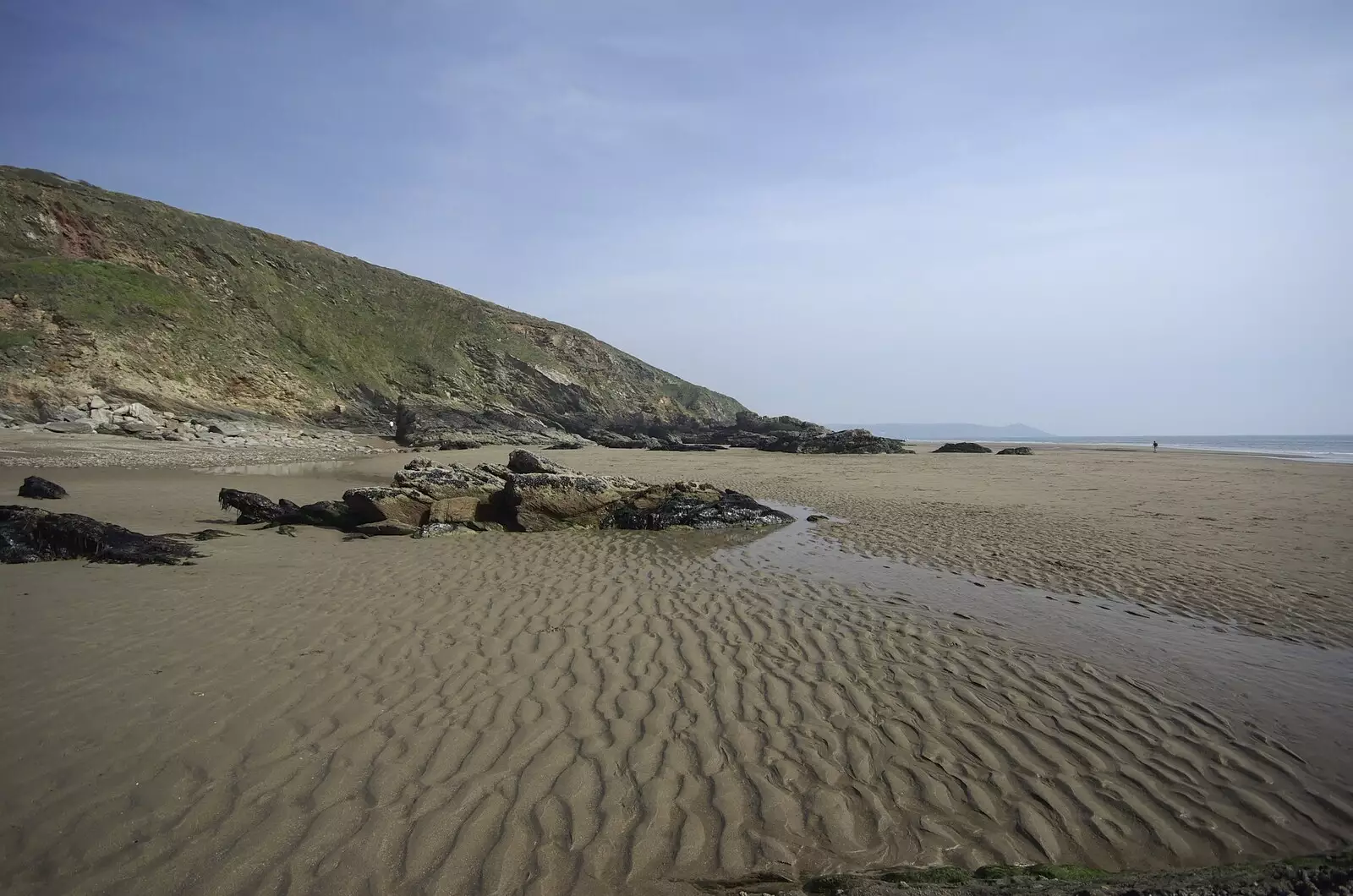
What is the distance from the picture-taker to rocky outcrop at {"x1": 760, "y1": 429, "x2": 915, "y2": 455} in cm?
4066

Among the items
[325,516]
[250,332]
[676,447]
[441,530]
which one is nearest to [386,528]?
[441,530]

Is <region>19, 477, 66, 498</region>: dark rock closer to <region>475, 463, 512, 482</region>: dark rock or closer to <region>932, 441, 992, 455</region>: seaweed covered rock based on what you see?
<region>475, 463, 512, 482</region>: dark rock

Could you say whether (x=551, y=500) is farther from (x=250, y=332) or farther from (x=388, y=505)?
(x=250, y=332)

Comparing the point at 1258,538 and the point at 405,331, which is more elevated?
the point at 405,331

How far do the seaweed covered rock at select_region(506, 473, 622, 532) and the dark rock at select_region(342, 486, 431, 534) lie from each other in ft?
4.91

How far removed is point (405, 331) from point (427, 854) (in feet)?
193

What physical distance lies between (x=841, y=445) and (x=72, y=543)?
38.4 m

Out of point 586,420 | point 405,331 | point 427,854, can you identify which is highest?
point 405,331

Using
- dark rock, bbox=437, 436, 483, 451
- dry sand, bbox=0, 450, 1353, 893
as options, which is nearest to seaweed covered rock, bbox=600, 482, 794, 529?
dry sand, bbox=0, 450, 1353, 893

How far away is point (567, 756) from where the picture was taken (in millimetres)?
3902

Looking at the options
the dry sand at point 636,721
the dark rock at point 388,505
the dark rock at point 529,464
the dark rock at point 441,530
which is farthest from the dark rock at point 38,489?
the dark rock at point 529,464

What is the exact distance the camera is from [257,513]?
455 inches

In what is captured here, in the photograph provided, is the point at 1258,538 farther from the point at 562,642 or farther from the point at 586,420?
the point at 586,420

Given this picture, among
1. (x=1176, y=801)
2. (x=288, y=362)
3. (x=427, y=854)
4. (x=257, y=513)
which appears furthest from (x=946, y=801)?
(x=288, y=362)
